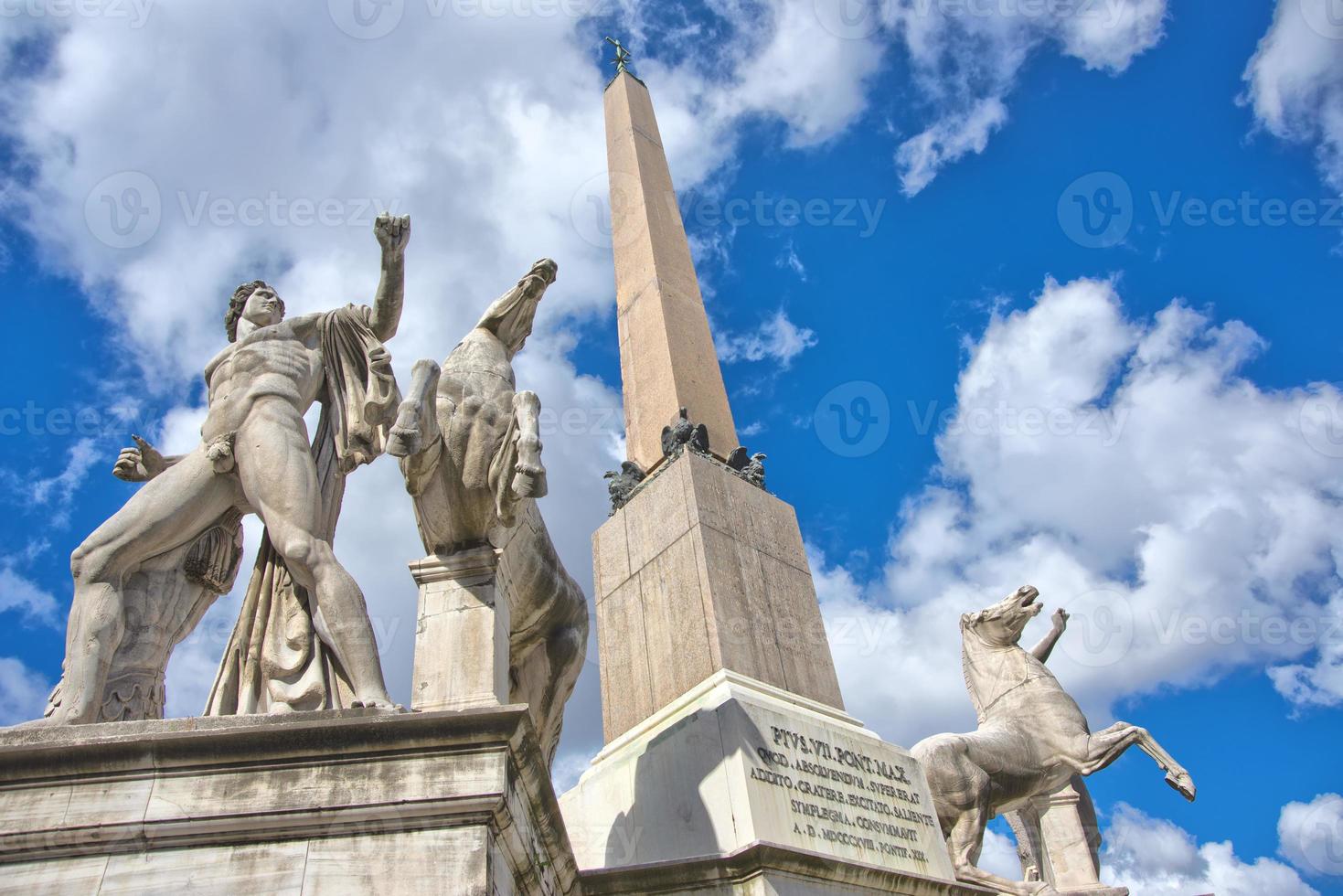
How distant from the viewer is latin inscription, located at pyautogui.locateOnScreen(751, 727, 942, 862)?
6445mm

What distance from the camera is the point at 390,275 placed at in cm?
575

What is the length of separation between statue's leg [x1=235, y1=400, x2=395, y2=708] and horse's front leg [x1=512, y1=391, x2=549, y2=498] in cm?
96

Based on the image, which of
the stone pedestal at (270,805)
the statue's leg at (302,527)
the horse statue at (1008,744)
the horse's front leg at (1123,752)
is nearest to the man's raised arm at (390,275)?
the statue's leg at (302,527)

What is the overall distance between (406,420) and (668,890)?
10.2 feet

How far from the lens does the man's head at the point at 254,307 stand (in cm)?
582

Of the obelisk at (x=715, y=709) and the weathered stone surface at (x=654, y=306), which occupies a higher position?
the weathered stone surface at (x=654, y=306)

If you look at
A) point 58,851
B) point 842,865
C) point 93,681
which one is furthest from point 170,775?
point 842,865

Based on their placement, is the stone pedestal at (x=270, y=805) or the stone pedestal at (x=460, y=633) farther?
the stone pedestal at (x=460, y=633)

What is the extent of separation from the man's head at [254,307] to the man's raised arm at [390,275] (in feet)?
2.05

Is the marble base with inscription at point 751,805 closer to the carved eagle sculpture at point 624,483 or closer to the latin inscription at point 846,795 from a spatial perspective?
the latin inscription at point 846,795

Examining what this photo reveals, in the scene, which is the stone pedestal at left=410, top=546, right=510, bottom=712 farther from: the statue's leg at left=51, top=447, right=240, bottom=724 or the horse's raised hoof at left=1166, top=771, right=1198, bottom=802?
the horse's raised hoof at left=1166, top=771, right=1198, bottom=802

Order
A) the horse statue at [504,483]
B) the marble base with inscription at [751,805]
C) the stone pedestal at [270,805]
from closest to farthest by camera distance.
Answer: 1. the stone pedestal at [270,805]
2. the horse statue at [504,483]
3. the marble base with inscription at [751,805]

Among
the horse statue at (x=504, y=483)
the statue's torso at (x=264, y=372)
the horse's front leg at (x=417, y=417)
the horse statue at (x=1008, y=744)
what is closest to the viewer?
the horse's front leg at (x=417, y=417)

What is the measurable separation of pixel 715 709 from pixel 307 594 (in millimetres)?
2838
